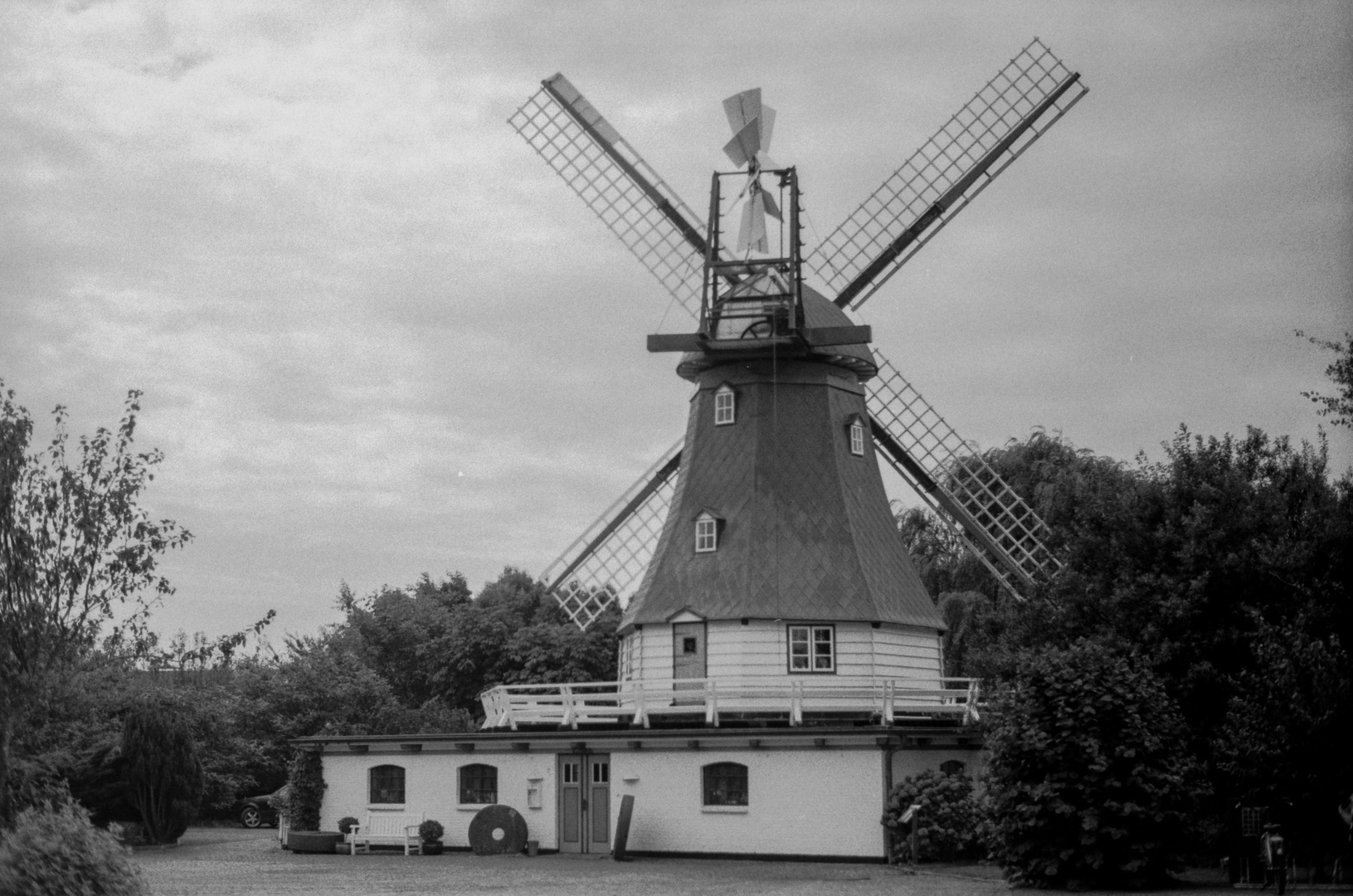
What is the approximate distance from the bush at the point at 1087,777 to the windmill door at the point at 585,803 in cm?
901

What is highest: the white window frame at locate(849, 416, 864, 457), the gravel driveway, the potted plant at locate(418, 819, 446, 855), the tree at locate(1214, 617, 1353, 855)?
the white window frame at locate(849, 416, 864, 457)

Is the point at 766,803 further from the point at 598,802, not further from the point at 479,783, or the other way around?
the point at 479,783

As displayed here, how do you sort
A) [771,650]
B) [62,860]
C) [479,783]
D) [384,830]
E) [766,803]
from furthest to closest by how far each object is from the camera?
[384,830]
[479,783]
[771,650]
[766,803]
[62,860]

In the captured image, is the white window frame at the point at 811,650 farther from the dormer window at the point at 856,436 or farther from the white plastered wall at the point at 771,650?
the dormer window at the point at 856,436

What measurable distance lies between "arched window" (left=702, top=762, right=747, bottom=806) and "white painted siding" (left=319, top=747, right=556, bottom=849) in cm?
315

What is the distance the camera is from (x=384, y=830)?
31375mm

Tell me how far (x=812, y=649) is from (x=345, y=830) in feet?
31.9

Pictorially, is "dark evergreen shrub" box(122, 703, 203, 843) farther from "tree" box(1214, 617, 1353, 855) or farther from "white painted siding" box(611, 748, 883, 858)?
"tree" box(1214, 617, 1353, 855)

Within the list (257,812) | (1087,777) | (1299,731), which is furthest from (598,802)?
(257,812)

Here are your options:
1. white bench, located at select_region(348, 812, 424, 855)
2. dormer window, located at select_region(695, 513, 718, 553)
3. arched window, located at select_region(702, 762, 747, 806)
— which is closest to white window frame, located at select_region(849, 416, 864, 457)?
dormer window, located at select_region(695, 513, 718, 553)

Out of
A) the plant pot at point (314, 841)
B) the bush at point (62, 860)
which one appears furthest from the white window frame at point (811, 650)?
the bush at point (62, 860)

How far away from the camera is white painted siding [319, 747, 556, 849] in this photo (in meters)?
30.6

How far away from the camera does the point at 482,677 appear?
166 ft

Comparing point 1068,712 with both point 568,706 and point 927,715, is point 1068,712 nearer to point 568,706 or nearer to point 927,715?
point 927,715
